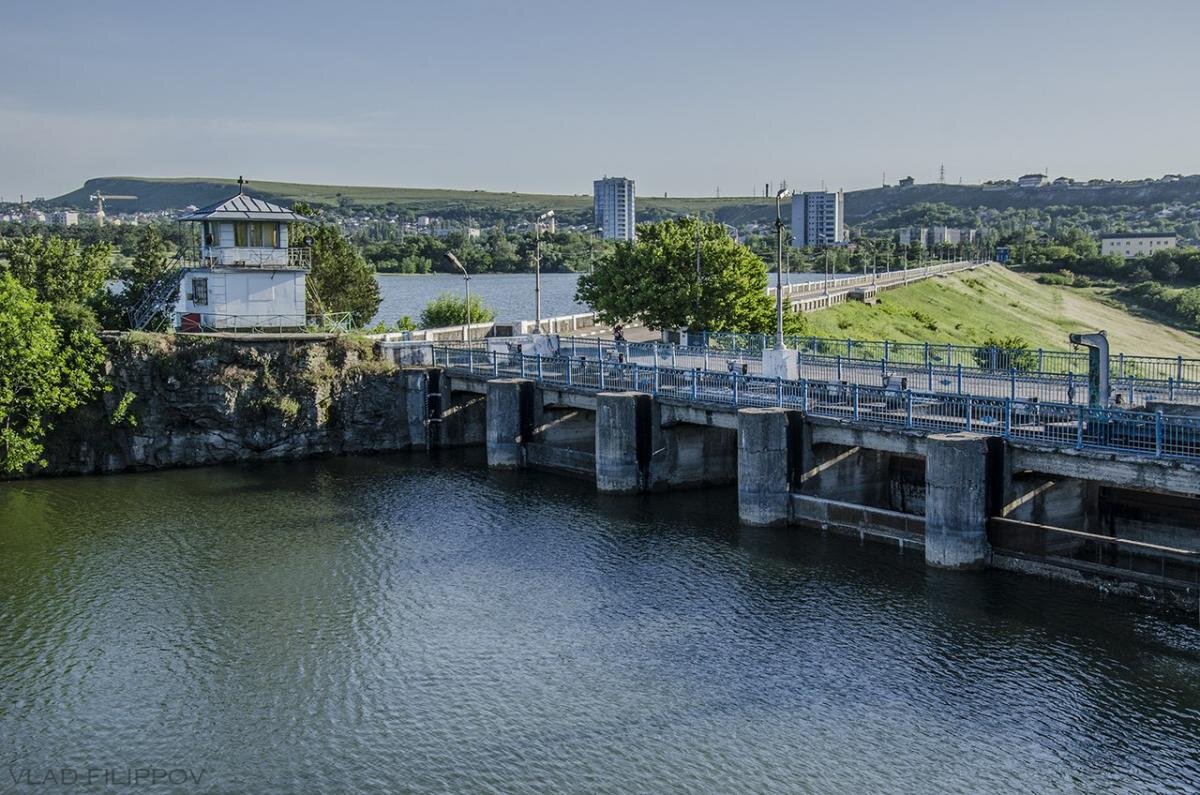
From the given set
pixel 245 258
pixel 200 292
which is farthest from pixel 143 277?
pixel 245 258

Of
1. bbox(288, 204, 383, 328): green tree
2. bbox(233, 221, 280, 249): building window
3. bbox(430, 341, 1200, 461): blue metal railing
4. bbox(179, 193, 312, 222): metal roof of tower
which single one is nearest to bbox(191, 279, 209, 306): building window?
bbox(233, 221, 280, 249): building window

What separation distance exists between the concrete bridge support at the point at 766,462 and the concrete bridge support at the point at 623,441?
722 centimetres

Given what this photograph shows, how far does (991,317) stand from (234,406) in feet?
317

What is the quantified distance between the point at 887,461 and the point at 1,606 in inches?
1290

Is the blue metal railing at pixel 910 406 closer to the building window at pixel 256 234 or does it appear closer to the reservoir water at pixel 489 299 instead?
the building window at pixel 256 234

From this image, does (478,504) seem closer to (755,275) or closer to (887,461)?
(887,461)

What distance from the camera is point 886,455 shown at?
46.8 meters

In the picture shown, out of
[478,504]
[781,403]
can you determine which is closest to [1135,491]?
[781,403]

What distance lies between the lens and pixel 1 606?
36.1 metres

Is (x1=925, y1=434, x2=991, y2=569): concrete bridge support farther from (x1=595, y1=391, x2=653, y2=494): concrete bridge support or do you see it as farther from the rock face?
the rock face

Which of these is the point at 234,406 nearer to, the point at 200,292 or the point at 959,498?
the point at 200,292

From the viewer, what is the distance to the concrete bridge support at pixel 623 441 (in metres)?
49.8

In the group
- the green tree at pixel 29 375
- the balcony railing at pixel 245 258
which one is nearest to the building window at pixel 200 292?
the balcony railing at pixel 245 258

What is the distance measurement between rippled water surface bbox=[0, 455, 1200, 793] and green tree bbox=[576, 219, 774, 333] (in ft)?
99.9
